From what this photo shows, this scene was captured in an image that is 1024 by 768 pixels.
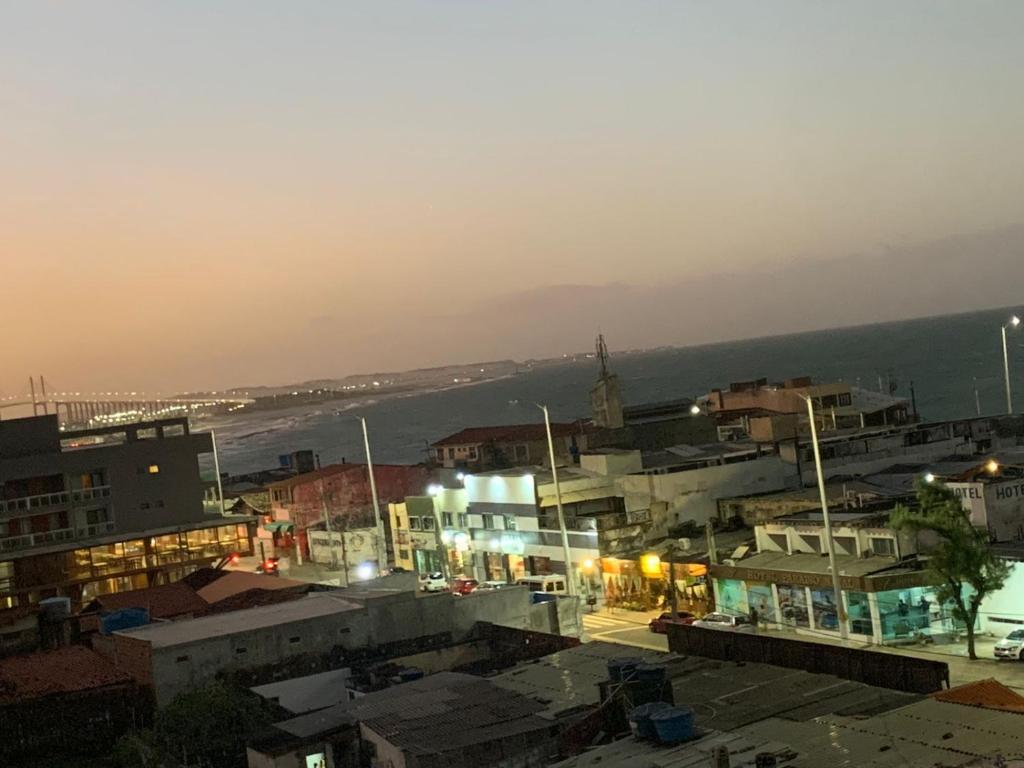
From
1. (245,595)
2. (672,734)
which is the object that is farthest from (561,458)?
(672,734)

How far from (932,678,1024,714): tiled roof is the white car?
10.8 metres

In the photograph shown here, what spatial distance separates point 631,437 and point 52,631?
3514cm

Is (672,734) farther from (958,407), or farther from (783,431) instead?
(958,407)

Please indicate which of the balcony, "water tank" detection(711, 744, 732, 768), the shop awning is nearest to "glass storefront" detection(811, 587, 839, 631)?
"water tank" detection(711, 744, 732, 768)

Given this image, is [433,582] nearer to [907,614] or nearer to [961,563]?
[907,614]

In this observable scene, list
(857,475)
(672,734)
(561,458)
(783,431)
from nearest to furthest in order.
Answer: (672,734), (857,475), (561,458), (783,431)

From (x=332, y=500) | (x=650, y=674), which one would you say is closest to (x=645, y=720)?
(x=650, y=674)

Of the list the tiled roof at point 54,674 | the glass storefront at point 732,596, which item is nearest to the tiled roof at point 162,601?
the tiled roof at point 54,674

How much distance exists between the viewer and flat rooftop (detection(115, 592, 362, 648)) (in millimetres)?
24500

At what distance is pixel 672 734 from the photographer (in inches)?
569

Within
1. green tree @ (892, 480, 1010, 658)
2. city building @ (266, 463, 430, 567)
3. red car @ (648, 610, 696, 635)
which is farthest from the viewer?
city building @ (266, 463, 430, 567)

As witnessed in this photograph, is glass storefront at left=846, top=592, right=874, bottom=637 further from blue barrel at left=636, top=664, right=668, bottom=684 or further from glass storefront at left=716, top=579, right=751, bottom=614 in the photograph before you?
blue barrel at left=636, top=664, right=668, bottom=684

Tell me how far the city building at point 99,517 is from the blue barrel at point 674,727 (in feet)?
108

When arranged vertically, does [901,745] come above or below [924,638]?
above
